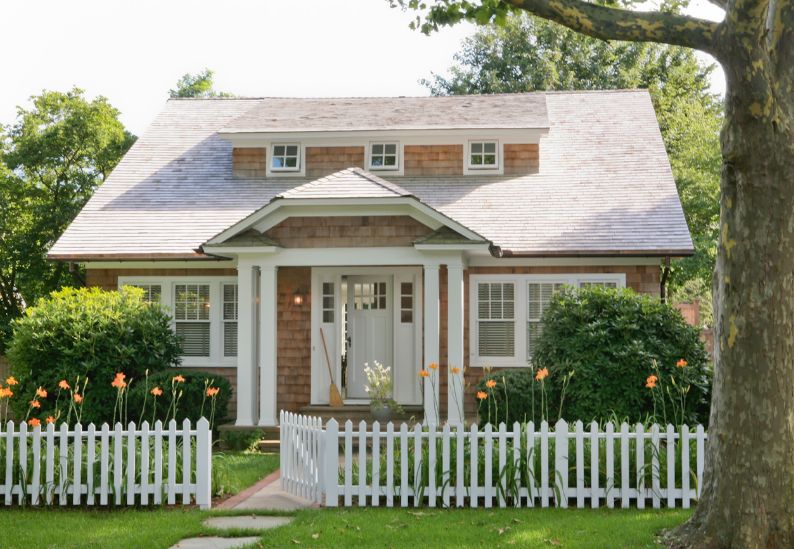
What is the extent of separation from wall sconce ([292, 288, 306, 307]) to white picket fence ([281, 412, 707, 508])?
7.41m

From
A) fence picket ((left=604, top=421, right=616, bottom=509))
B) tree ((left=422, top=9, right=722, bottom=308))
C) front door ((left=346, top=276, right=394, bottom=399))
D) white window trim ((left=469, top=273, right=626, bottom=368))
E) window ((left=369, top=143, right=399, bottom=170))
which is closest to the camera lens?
fence picket ((left=604, top=421, right=616, bottom=509))

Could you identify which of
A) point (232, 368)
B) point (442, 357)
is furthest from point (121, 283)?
point (442, 357)

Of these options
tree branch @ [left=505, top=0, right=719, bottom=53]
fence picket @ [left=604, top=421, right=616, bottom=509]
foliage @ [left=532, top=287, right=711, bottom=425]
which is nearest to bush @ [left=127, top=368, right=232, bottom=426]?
foliage @ [left=532, top=287, right=711, bottom=425]

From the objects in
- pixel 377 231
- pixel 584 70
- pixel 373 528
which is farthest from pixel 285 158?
pixel 584 70

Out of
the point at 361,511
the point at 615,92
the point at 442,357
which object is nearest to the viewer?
the point at 361,511

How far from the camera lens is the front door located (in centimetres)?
1791

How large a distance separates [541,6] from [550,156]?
41.5ft

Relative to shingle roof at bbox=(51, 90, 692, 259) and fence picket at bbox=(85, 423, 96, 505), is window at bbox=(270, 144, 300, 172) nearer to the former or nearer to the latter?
shingle roof at bbox=(51, 90, 692, 259)

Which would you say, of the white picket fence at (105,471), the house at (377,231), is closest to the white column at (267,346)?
the house at (377,231)

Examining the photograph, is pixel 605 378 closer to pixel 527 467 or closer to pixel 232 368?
pixel 527 467

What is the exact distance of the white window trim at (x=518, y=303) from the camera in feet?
57.1

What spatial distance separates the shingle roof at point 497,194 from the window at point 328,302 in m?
1.90

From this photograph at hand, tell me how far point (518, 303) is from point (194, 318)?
5769mm

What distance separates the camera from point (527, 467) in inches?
394
